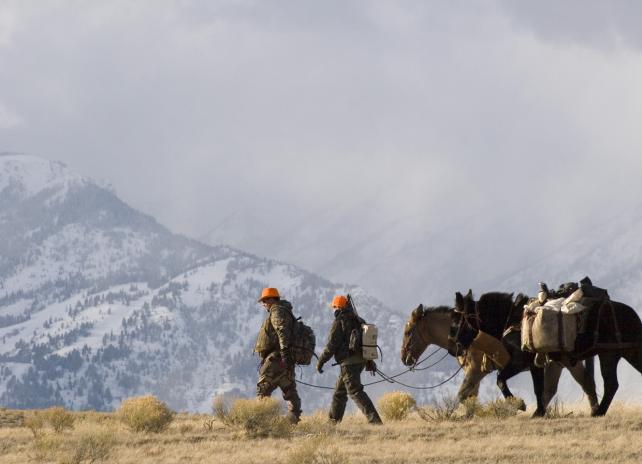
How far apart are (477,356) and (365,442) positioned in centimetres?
430

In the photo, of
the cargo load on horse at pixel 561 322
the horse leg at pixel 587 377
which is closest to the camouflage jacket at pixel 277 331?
the cargo load on horse at pixel 561 322

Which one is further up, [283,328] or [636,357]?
[283,328]

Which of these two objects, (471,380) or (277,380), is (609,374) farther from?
(277,380)

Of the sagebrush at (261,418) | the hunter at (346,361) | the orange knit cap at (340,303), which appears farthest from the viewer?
the orange knit cap at (340,303)

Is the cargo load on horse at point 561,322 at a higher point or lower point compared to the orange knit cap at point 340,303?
lower

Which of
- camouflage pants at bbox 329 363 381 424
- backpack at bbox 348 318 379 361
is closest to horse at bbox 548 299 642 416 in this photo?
backpack at bbox 348 318 379 361

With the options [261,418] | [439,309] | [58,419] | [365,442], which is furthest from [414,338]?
[58,419]

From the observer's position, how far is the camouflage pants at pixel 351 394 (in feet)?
64.3

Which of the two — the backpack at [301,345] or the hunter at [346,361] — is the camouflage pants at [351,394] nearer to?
the hunter at [346,361]

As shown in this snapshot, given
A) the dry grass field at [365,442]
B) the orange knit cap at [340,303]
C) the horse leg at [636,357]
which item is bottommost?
the dry grass field at [365,442]

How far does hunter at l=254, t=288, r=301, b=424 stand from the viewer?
19.4 metres

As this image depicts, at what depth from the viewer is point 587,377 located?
20125mm

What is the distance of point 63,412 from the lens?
68.4 feet

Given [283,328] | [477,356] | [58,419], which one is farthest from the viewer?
[477,356]
